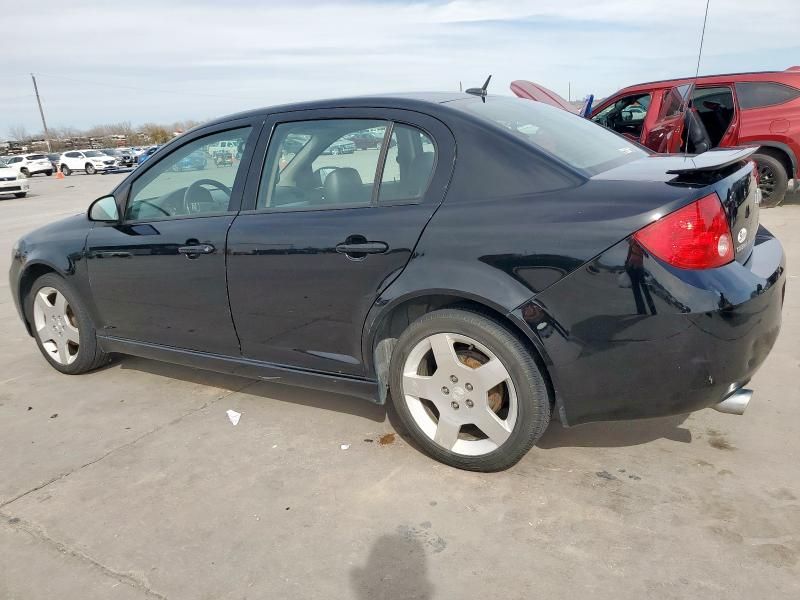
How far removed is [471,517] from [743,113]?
8.17m

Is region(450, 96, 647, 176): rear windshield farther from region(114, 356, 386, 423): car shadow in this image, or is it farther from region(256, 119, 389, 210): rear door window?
region(114, 356, 386, 423): car shadow

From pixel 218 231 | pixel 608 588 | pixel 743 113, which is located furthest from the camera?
pixel 743 113

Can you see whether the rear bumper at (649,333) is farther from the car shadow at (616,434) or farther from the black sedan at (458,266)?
the car shadow at (616,434)

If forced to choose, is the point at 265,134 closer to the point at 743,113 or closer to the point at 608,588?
the point at 608,588

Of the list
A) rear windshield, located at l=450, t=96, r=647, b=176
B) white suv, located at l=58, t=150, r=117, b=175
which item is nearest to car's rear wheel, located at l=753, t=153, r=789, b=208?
rear windshield, located at l=450, t=96, r=647, b=176

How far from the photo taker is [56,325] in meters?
4.25

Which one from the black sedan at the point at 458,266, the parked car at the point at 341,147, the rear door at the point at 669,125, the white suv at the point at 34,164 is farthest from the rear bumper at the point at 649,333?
the white suv at the point at 34,164

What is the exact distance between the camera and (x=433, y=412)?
292 centimetres

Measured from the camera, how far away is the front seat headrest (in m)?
2.93

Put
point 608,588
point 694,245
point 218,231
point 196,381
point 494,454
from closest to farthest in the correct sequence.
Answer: point 608,588 < point 694,245 < point 494,454 < point 218,231 < point 196,381

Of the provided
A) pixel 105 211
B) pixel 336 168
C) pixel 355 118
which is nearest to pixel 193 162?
pixel 105 211

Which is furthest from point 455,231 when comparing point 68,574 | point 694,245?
point 68,574

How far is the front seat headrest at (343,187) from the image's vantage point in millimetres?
2928

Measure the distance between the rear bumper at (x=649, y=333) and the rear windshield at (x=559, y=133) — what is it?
551mm
